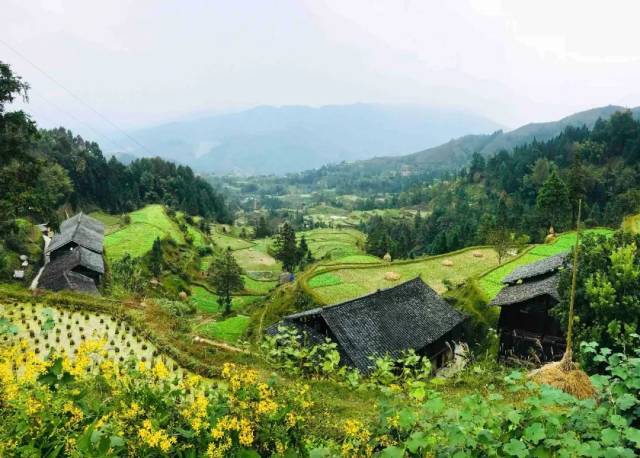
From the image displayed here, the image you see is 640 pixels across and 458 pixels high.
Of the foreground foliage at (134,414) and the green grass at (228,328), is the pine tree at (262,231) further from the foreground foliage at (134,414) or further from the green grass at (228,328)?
the foreground foliage at (134,414)

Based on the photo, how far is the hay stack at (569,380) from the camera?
889 centimetres

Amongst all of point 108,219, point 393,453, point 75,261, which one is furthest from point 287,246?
point 393,453

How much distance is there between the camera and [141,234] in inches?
2101

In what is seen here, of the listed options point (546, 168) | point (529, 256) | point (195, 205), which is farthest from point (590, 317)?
point (195, 205)

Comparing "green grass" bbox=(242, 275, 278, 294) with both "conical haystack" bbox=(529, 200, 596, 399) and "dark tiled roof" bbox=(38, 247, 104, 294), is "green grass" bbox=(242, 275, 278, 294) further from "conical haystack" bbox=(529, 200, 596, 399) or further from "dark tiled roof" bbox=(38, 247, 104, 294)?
"conical haystack" bbox=(529, 200, 596, 399)

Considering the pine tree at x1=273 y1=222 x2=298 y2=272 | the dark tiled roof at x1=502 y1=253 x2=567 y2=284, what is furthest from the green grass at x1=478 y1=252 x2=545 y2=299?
the pine tree at x1=273 y1=222 x2=298 y2=272

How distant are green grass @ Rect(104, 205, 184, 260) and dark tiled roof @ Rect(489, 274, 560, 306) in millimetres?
35533

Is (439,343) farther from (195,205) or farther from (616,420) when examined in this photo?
(195,205)

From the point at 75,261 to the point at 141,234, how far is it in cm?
2285

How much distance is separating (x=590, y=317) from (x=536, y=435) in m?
13.4

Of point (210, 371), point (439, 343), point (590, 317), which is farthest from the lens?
point (439, 343)

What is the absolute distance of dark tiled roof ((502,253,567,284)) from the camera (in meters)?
21.3

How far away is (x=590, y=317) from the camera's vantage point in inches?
594

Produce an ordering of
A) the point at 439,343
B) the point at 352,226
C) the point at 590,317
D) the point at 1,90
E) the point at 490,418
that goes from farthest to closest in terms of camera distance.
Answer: the point at 352,226 → the point at 439,343 → the point at 1,90 → the point at 590,317 → the point at 490,418
